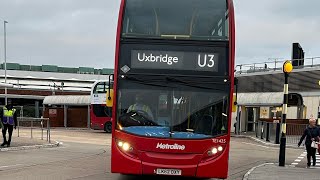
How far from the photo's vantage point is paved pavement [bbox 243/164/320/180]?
1046 centimetres

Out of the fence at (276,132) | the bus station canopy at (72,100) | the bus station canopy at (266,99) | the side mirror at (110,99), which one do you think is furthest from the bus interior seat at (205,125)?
the bus station canopy at (72,100)

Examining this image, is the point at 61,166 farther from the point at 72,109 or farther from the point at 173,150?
the point at 72,109

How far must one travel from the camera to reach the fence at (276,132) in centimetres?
2327

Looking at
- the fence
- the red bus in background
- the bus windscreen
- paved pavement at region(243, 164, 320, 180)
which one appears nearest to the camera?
the bus windscreen

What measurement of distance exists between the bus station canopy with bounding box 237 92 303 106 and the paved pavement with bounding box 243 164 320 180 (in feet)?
56.2

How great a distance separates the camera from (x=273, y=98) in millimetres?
29453

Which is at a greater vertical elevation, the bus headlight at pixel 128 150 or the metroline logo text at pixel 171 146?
the metroline logo text at pixel 171 146

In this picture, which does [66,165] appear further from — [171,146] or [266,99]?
[266,99]

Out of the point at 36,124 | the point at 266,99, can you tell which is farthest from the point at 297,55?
the point at 36,124

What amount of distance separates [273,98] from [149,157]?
22.8 metres

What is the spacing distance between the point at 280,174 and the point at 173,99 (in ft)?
15.0

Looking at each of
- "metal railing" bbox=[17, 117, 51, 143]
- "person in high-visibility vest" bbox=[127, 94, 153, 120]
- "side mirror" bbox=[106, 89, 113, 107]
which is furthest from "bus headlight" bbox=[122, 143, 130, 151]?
"metal railing" bbox=[17, 117, 51, 143]

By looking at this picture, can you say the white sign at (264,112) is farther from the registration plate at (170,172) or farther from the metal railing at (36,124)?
the registration plate at (170,172)

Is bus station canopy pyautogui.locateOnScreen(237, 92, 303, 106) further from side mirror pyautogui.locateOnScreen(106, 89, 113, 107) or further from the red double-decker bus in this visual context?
side mirror pyautogui.locateOnScreen(106, 89, 113, 107)
